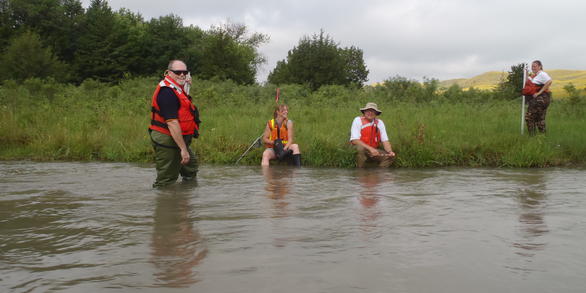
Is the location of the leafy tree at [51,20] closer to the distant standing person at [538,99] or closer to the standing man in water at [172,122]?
the distant standing person at [538,99]

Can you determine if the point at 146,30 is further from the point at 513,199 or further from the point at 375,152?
the point at 513,199

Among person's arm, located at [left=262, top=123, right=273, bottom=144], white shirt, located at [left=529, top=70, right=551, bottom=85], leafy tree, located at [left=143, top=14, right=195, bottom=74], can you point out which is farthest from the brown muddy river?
leafy tree, located at [left=143, top=14, right=195, bottom=74]

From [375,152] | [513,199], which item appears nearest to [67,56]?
[375,152]

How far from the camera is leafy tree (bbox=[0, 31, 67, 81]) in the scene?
106 ft

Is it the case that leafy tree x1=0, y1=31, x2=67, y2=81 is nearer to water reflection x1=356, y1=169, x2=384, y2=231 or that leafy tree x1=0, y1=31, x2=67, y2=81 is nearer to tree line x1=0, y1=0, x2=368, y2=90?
tree line x1=0, y1=0, x2=368, y2=90

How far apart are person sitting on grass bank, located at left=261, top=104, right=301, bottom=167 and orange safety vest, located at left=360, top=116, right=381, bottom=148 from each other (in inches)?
51.4

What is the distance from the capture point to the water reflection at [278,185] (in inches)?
209

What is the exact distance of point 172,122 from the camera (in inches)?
233

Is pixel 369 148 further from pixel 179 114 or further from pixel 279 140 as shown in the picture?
pixel 179 114

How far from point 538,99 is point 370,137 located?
155 inches

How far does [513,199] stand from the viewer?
580 cm

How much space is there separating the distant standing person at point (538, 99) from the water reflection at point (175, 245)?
7.95 meters

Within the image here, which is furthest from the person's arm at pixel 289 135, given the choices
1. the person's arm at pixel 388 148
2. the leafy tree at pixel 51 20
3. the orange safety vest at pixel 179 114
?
the leafy tree at pixel 51 20

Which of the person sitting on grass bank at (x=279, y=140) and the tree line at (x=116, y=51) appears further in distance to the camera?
the tree line at (x=116, y=51)
